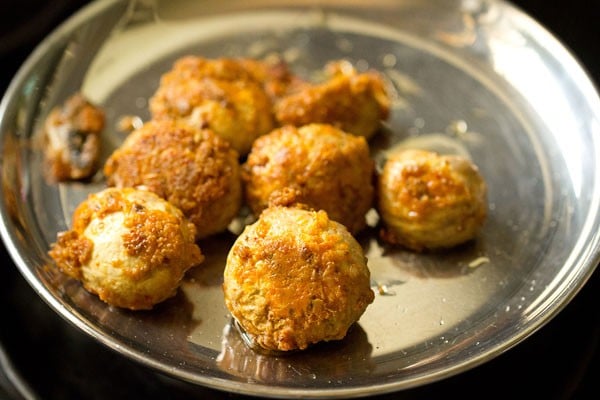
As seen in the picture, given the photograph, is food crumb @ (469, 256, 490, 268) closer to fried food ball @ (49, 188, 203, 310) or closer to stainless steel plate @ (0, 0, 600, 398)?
stainless steel plate @ (0, 0, 600, 398)

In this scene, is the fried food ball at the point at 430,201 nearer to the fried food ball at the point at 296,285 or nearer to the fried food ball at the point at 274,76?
the fried food ball at the point at 296,285

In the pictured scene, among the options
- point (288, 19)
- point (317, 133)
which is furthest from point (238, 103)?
point (288, 19)

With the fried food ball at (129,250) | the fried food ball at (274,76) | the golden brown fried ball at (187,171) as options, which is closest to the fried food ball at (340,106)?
the fried food ball at (274,76)

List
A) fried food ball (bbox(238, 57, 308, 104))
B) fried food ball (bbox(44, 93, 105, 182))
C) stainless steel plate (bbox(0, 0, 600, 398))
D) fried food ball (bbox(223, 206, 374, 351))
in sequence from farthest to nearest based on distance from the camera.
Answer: fried food ball (bbox(238, 57, 308, 104)) → fried food ball (bbox(44, 93, 105, 182)) → stainless steel plate (bbox(0, 0, 600, 398)) → fried food ball (bbox(223, 206, 374, 351))

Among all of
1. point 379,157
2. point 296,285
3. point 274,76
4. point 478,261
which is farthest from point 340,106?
point 296,285

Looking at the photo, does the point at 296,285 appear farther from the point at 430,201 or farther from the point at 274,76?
the point at 274,76

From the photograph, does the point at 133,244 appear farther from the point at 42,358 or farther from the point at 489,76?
the point at 489,76

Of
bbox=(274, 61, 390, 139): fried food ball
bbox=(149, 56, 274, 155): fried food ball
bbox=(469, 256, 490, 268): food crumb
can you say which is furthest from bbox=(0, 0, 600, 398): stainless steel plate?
bbox=(149, 56, 274, 155): fried food ball
